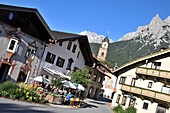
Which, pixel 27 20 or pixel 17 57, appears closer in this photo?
pixel 17 57

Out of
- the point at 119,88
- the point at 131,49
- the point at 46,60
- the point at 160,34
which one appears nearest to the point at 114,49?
the point at 131,49

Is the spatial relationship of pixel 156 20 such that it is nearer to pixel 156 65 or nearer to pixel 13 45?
pixel 156 65

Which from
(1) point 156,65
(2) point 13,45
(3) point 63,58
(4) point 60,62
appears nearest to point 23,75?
(2) point 13,45

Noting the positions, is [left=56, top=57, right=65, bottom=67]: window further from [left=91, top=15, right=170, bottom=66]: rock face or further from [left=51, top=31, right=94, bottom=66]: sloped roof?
[left=91, top=15, right=170, bottom=66]: rock face

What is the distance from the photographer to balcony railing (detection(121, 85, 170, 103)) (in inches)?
900

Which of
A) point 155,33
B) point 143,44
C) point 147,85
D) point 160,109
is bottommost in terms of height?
point 160,109

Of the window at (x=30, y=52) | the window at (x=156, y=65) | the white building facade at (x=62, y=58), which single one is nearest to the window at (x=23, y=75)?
the window at (x=30, y=52)

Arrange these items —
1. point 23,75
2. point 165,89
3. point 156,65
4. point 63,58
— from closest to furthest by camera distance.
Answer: point 23,75
point 165,89
point 63,58
point 156,65

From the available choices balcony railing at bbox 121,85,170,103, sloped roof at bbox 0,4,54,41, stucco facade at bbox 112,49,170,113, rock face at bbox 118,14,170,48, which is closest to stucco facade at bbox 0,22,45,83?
sloped roof at bbox 0,4,54,41

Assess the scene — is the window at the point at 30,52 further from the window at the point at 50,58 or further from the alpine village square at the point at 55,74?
the window at the point at 50,58

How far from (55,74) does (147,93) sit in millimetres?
13585

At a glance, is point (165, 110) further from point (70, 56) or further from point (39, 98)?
point (39, 98)

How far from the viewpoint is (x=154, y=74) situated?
2525 centimetres

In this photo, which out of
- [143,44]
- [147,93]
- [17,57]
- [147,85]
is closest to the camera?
[17,57]
